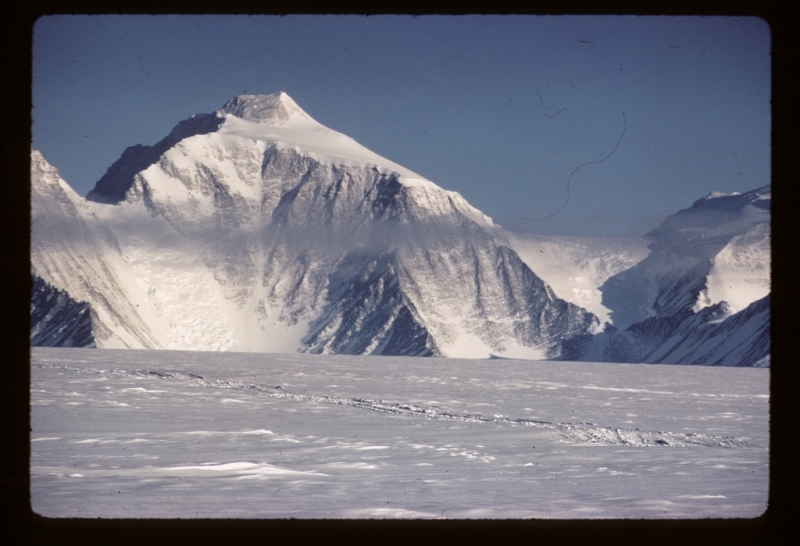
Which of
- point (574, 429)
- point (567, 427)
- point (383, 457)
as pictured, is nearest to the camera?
point (383, 457)

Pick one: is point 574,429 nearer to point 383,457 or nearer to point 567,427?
point 567,427

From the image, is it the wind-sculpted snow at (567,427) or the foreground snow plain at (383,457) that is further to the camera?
the wind-sculpted snow at (567,427)

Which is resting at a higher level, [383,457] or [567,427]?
[383,457]

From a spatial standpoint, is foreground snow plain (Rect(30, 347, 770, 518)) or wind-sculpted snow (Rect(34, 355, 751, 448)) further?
wind-sculpted snow (Rect(34, 355, 751, 448))

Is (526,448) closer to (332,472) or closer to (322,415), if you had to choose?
(332,472)

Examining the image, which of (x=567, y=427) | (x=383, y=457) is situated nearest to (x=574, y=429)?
(x=567, y=427)

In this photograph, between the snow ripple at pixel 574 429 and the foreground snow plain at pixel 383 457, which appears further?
the snow ripple at pixel 574 429
